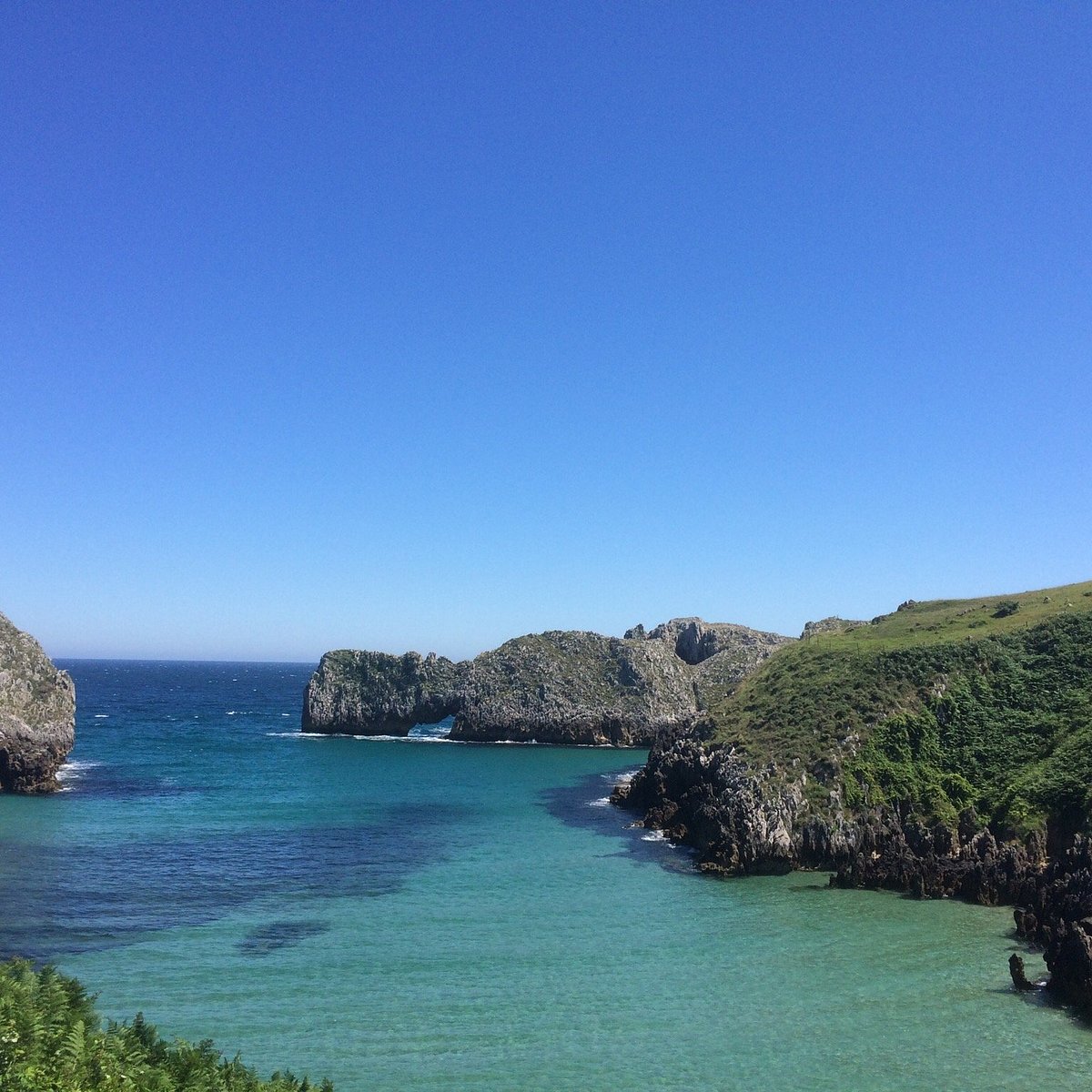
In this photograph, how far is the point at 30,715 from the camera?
7712 centimetres

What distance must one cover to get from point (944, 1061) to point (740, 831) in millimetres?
25287

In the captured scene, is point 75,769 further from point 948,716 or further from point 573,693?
point 948,716

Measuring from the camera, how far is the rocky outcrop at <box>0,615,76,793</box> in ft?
238

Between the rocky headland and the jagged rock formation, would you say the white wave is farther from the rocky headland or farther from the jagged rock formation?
the rocky headland

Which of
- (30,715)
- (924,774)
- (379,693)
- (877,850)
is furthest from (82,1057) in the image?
(379,693)

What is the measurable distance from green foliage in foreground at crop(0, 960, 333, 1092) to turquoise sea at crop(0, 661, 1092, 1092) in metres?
8.59

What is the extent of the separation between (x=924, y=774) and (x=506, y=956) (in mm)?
31529

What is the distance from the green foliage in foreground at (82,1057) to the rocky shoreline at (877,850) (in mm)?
29261

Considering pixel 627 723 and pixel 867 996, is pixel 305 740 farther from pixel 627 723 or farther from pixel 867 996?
pixel 867 996

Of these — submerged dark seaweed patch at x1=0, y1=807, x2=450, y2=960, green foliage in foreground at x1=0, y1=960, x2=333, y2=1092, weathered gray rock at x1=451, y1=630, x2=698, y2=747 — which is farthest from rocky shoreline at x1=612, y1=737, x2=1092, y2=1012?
weathered gray rock at x1=451, y1=630, x2=698, y2=747

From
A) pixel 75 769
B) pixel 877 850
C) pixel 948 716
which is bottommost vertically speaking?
pixel 75 769

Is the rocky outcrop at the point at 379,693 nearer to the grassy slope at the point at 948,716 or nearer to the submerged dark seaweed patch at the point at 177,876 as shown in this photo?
the grassy slope at the point at 948,716

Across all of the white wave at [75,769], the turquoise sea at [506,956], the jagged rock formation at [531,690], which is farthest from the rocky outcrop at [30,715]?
the jagged rock formation at [531,690]

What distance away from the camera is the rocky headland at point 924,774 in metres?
44.1
